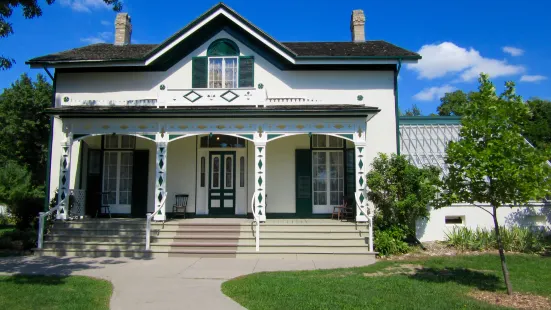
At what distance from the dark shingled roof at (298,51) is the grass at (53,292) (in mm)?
9009

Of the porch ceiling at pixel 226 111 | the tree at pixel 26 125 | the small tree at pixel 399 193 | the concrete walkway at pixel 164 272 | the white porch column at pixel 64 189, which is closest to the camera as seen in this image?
the concrete walkway at pixel 164 272

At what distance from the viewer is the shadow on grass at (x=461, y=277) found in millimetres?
7766

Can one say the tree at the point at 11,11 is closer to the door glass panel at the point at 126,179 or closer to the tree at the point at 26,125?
the door glass panel at the point at 126,179

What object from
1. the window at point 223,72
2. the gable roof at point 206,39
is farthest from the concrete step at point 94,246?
the gable roof at point 206,39

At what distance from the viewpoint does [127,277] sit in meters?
8.59

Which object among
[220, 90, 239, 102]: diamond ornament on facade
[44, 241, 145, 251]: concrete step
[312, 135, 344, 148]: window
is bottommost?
[44, 241, 145, 251]: concrete step

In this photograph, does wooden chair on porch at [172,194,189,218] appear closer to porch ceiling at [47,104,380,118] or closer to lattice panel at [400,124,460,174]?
porch ceiling at [47,104,380,118]

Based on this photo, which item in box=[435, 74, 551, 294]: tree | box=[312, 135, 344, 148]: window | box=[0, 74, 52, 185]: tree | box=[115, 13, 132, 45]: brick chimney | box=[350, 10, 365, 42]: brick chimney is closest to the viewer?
box=[435, 74, 551, 294]: tree

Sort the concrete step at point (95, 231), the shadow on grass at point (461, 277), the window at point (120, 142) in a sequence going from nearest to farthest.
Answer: the shadow on grass at point (461, 277), the concrete step at point (95, 231), the window at point (120, 142)

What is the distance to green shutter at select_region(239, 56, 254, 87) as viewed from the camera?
15020 millimetres

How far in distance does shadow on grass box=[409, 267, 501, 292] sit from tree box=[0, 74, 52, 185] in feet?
93.8

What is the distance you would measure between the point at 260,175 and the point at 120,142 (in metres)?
6.13

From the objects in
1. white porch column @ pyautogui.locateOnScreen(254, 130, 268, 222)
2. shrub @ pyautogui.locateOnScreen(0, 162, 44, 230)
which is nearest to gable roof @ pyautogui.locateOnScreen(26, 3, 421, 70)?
white porch column @ pyautogui.locateOnScreen(254, 130, 268, 222)

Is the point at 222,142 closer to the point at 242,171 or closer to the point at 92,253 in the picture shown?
the point at 242,171
